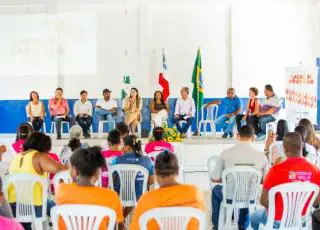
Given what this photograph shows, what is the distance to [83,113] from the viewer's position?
10133 millimetres

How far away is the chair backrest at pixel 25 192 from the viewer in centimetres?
379

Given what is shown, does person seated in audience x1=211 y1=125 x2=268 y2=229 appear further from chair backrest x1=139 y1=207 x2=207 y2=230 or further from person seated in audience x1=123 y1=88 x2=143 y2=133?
person seated in audience x1=123 y1=88 x2=143 y2=133

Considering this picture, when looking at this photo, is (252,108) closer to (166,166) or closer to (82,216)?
(166,166)

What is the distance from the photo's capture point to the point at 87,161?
2.90 metres

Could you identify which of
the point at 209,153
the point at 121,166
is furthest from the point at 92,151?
the point at 209,153

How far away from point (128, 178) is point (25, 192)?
2.85 ft

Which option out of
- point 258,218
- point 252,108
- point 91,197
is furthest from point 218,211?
point 252,108

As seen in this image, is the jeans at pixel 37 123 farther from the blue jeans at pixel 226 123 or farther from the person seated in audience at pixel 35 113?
the blue jeans at pixel 226 123

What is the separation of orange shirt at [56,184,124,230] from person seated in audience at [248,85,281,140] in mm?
6863

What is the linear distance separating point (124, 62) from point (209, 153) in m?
3.45

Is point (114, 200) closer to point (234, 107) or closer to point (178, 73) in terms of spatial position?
point (234, 107)

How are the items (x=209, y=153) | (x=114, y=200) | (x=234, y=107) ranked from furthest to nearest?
(x=234, y=107) < (x=209, y=153) < (x=114, y=200)

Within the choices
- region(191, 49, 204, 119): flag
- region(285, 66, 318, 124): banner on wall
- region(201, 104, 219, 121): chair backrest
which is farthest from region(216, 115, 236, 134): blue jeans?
region(201, 104, 219, 121): chair backrest

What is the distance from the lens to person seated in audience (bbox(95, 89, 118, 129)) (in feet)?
33.7
